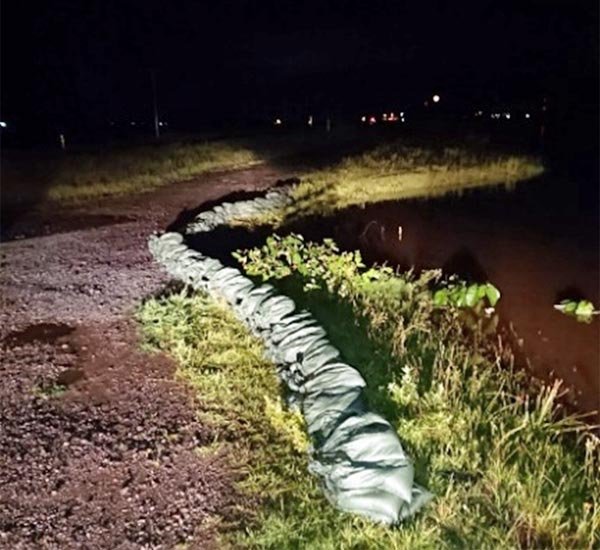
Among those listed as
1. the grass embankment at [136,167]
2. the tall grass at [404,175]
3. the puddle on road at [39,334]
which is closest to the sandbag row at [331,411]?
the puddle on road at [39,334]

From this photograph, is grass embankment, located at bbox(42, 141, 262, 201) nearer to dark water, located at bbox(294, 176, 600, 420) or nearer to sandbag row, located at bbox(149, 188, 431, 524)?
dark water, located at bbox(294, 176, 600, 420)

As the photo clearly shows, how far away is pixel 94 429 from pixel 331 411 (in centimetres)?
155

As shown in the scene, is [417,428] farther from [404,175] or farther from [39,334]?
[404,175]

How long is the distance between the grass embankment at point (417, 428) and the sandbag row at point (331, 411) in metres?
0.10

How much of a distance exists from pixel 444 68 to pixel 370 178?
31172 millimetres

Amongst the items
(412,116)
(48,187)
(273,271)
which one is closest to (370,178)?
(48,187)

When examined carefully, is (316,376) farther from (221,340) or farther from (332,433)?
(221,340)

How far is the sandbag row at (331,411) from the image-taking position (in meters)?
3.03

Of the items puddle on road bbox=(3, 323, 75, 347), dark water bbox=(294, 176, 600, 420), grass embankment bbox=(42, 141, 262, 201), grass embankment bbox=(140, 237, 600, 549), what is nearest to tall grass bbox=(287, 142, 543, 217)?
dark water bbox=(294, 176, 600, 420)

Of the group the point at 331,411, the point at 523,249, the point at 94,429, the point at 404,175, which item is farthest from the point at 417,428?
the point at 404,175

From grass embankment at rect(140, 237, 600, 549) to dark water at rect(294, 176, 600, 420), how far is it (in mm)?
642

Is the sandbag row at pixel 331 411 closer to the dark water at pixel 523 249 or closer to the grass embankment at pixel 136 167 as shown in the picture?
the dark water at pixel 523 249

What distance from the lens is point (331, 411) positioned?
142 inches

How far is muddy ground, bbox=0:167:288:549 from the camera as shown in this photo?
314 cm
